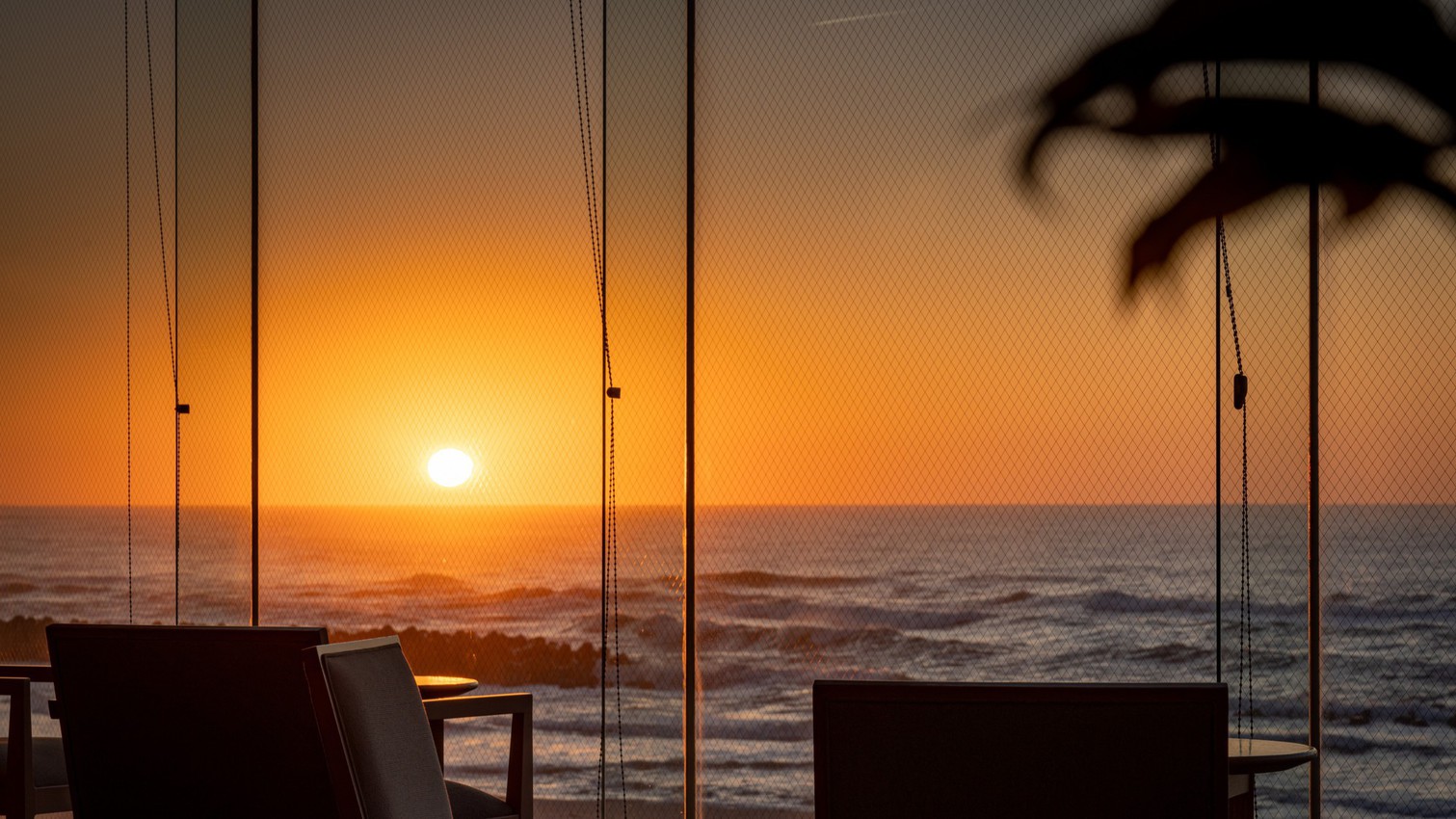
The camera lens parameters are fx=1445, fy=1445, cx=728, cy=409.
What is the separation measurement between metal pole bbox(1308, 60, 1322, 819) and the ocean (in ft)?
0.16

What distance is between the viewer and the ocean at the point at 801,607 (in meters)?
4.48

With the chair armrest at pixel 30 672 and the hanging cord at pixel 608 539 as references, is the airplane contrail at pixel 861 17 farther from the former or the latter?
the chair armrest at pixel 30 672

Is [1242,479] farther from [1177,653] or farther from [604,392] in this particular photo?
[1177,653]

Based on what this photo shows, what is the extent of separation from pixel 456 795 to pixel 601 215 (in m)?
1.99

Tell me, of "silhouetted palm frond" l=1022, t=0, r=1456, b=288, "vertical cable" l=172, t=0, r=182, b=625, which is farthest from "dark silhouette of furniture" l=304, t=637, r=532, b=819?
"silhouetted palm frond" l=1022, t=0, r=1456, b=288

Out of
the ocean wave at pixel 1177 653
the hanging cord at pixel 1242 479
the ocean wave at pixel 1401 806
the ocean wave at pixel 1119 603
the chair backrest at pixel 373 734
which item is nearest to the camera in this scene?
the chair backrest at pixel 373 734

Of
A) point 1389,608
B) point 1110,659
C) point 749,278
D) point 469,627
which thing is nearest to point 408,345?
point 749,278

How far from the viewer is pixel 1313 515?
4.13m

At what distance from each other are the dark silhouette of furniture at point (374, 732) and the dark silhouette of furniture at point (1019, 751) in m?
0.79

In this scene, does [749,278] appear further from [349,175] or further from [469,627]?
[469,627]

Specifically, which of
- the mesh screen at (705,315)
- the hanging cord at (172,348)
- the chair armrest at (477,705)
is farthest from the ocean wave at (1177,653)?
the hanging cord at (172,348)

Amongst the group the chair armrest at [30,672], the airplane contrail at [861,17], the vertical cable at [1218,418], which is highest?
the airplane contrail at [861,17]

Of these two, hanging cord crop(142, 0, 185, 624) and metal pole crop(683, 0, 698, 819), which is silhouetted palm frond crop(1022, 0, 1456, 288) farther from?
hanging cord crop(142, 0, 185, 624)

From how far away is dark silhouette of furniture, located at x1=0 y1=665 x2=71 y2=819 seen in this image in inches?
131
